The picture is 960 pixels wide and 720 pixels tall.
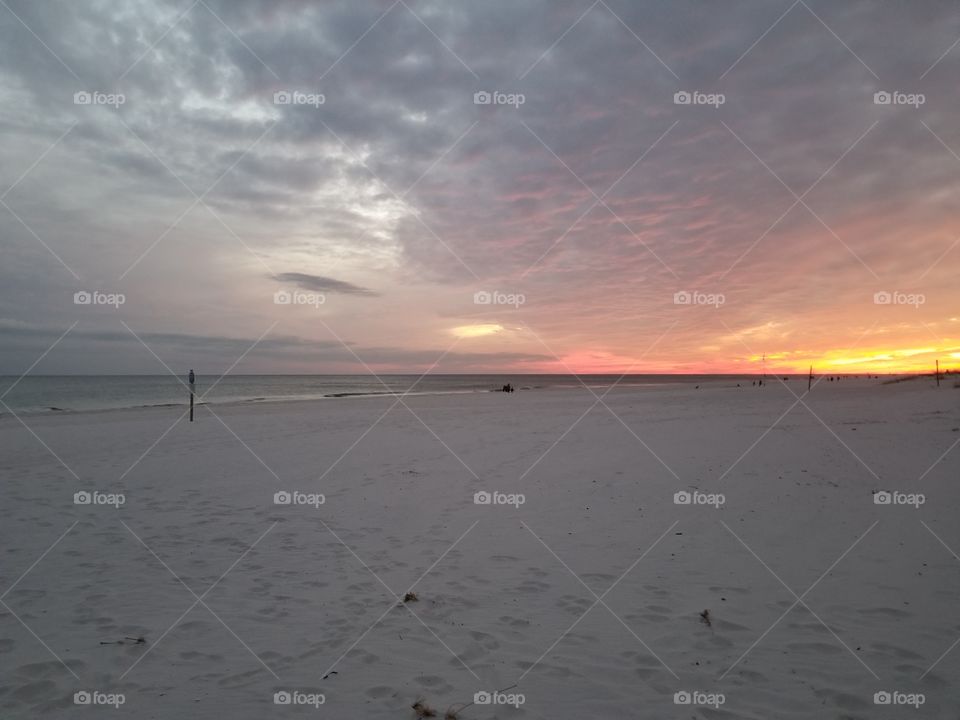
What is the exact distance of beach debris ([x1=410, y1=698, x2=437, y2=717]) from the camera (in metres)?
3.94

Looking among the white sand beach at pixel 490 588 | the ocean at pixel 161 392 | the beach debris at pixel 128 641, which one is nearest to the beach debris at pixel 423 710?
the white sand beach at pixel 490 588

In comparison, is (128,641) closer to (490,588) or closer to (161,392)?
(490,588)

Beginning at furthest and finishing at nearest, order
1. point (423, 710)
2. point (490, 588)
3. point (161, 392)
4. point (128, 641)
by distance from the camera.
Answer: point (161, 392)
point (490, 588)
point (128, 641)
point (423, 710)

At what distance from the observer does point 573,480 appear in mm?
11562

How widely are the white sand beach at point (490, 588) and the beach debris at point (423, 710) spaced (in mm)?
76

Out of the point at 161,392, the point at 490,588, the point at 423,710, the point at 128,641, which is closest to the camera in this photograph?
the point at 423,710

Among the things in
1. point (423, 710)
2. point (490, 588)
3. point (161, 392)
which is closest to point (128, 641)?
point (423, 710)

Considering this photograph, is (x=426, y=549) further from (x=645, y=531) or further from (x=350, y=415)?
(x=350, y=415)

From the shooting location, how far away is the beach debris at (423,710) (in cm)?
394

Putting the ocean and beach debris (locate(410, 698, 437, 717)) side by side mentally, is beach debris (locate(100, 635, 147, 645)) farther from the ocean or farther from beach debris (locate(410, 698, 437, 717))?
the ocean

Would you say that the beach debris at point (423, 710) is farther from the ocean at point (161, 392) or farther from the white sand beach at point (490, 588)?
the ocean at point (161, 392)

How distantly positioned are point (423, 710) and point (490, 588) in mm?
2326

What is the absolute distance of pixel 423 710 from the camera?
396cm

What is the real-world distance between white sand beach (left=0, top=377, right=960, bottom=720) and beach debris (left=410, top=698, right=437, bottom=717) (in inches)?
3.0
